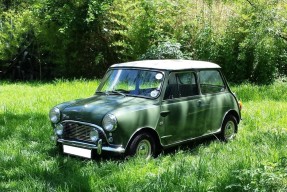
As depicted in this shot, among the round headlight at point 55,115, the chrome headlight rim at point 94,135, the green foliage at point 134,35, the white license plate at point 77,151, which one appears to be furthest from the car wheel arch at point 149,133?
the green foliage at point 134,35

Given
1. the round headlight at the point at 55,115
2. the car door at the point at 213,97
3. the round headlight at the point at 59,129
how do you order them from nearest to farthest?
the round headlight at the point at 59,129
the round headlight at the point at 55,115
the car door at the point at 213,97

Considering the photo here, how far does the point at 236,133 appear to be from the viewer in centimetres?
799

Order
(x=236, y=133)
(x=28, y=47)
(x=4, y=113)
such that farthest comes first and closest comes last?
1. (x=28, y=47)
2. (x=4, y=113)
3. (x=236, y=133)

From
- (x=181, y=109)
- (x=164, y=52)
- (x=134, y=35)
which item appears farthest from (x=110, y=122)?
(x=134, y=35)

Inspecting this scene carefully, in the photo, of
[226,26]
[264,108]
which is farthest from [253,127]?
[226,26]

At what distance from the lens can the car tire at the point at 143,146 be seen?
6.00 meters

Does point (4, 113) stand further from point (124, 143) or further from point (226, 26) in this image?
point (226, 26)

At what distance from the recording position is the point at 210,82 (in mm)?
7547

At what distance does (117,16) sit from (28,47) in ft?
11.7

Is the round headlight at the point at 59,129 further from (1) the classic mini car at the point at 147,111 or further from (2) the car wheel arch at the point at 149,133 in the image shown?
(2) the car wheel arch at the point at 149,133

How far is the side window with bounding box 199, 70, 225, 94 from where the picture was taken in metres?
7.32

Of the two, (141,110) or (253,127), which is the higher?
(141,110)

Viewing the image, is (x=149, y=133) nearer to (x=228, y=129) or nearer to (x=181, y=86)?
(x=181, y=86)

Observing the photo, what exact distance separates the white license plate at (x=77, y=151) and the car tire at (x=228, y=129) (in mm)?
2624
